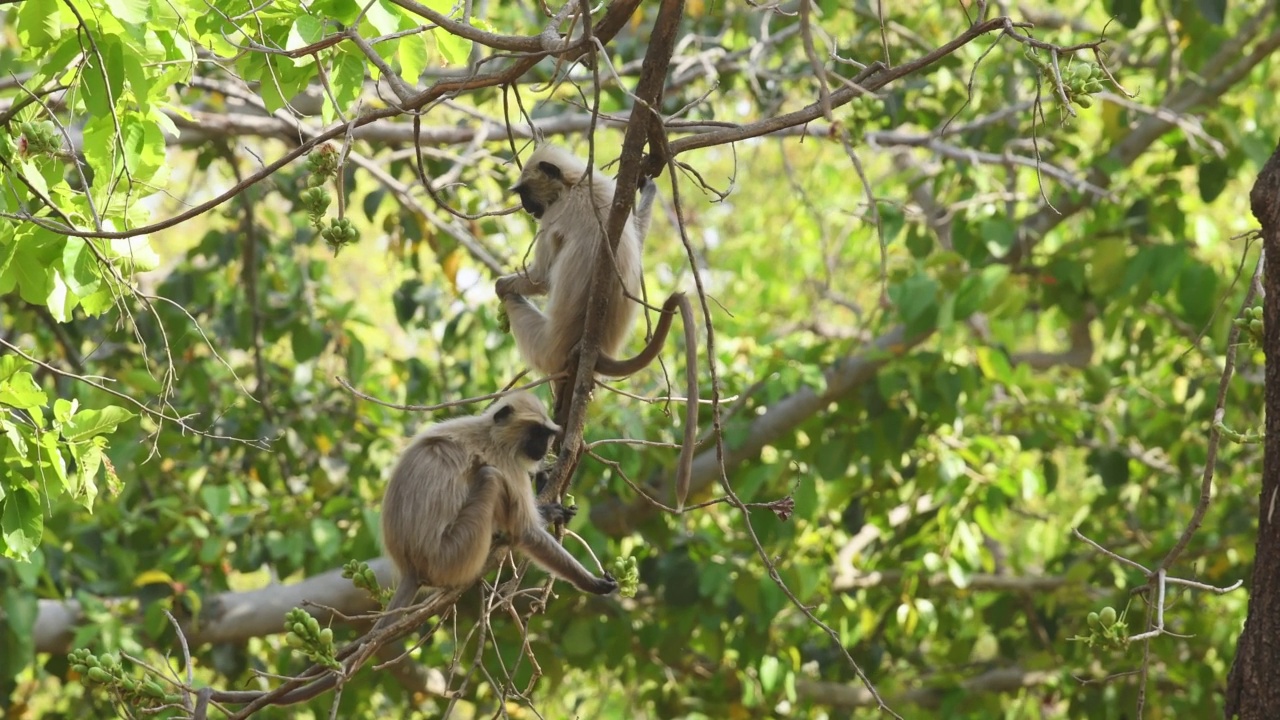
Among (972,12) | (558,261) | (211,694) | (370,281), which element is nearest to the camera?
(211,694)

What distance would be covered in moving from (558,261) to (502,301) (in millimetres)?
225

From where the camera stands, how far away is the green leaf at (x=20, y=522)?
2.84 metres

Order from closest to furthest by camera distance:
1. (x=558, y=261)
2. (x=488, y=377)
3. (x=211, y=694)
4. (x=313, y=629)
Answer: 1. (x=211, y=694)
2. (x=313, y=629)
3. (x=558, y=261)
4. (x=488, y=377)

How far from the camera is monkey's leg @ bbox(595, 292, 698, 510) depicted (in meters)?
2.30

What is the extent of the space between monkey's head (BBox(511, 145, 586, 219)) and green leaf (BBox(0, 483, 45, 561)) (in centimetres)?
190

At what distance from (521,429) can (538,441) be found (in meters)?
0.08

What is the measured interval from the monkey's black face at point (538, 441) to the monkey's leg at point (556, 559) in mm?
320

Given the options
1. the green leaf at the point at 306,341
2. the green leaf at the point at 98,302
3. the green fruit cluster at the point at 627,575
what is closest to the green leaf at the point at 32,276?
the green leaf at the point at 98,302

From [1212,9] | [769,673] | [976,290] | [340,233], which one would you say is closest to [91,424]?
[340,233]

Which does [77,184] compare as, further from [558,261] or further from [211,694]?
[211,694]

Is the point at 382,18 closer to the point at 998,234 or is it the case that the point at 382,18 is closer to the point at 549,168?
the point at 549,168

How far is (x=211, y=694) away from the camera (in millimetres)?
2156

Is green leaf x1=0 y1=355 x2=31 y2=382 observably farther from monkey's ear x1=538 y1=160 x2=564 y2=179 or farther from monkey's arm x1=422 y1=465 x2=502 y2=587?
monkey's ear x1=538 y1=160 x2=564 y2=179

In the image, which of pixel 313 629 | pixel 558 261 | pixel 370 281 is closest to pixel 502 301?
pixel 558 261
